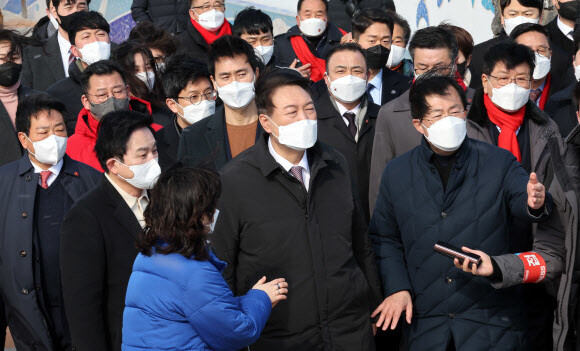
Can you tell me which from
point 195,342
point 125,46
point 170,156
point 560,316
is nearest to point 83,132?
point 170,156

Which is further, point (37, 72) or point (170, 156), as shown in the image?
point (37, 72)

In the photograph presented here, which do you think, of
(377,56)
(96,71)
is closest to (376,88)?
(377,56)

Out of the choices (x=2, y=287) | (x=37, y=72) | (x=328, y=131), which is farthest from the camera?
(x=37, y=72)

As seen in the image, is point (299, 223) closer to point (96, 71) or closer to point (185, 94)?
point (185, 94)

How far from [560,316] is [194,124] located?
2.66 meters

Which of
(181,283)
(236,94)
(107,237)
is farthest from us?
(236,94)

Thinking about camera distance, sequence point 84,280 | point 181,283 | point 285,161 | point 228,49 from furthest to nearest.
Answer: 1. point 228,49
2. point 285,161
3. point 84,280
4. point 181,283

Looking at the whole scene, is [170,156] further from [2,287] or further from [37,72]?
[37,72]

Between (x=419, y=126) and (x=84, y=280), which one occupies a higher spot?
(x=419, y=126)

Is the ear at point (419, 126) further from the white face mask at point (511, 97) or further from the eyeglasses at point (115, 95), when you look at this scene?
the eyeglasses at point (115, 95)

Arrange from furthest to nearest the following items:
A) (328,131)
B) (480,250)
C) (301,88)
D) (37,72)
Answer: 1. (37,72)
2. (328,131)
3. (301,88)
4. (480,250)

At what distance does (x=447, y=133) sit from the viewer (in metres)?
4.46

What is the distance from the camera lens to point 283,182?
4.39 m

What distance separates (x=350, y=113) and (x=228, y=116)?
97cm
